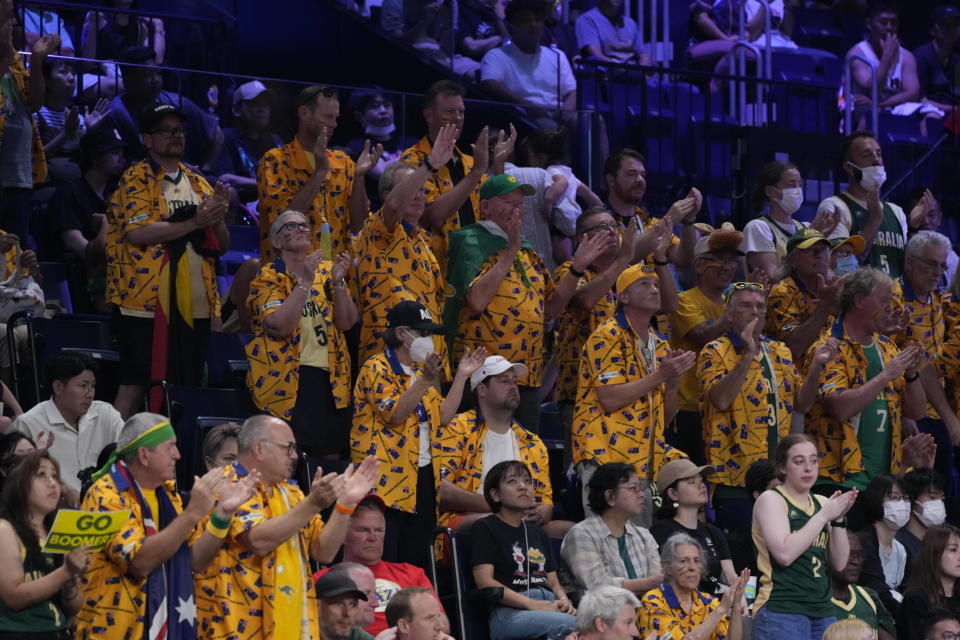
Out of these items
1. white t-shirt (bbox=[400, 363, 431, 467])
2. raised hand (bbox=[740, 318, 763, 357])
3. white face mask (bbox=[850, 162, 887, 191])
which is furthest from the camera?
white face mask (bbox=[850, 162, 887, 191])

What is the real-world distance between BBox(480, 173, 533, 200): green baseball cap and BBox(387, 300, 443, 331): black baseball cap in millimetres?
1209

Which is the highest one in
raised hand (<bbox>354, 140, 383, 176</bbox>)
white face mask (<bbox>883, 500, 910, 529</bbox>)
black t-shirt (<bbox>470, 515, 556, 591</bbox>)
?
raised hand (<bbox>354, 140, 383, 176</bbox>)

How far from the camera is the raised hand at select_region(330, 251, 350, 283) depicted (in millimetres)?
8977

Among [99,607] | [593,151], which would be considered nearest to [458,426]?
[99,607]

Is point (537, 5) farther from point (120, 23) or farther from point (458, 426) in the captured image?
point (458, 426)

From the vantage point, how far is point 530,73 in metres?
12.4

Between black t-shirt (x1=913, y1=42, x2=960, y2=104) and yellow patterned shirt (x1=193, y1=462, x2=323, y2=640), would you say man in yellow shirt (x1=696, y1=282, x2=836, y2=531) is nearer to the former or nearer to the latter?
yellow patterned shirt (x1=193, y1=462, x2=323, y2=640)

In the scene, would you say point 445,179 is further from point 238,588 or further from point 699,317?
point 238,588

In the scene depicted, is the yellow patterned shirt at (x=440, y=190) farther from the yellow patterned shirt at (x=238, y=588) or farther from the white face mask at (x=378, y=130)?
A: the yellow patterned shirt at (x=238, y=588)

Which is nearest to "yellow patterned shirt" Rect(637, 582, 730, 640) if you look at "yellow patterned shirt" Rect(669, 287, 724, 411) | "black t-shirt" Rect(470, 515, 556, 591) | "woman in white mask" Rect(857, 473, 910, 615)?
"black t-shirt" Rect(470, 515, 556, 591)

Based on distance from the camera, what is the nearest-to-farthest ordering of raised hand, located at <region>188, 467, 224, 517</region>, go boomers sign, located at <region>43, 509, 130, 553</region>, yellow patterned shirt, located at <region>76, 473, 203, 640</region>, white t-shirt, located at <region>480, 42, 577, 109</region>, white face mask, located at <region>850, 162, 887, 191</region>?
1. go boomers sign, located at <region>43, 509, 130, 553</region>
2. raised hand, located at <region>188, 467, 224, 517</region>
3. yellow patterned shirt, located at <region>76, 473, 203, 640</region>
4. white face mask, located at <region>850, 162, 887, 191</region>
5. white t-shirt, located at <region>480, 42, 577, 109</region>

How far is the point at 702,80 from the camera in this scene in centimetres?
1362

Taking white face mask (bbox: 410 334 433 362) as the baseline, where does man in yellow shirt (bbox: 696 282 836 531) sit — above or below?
below

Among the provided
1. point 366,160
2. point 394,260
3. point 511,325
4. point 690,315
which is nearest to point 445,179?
point 366,160
